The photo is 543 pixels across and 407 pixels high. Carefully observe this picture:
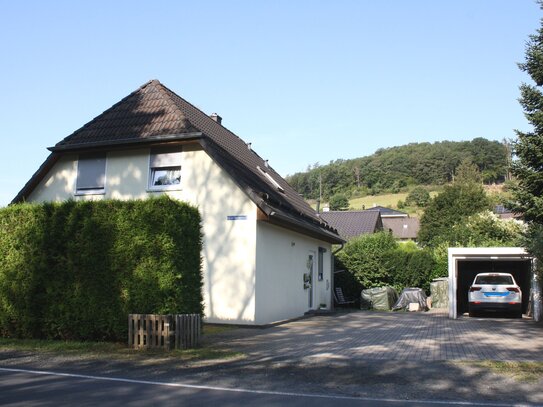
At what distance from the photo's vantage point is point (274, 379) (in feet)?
28.4

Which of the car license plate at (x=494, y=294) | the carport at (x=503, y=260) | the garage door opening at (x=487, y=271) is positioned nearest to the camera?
the carport at (x=503, y=260)

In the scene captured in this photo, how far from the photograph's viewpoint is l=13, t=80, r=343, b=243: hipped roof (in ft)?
55.3

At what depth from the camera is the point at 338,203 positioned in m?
102

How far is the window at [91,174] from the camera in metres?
18.8

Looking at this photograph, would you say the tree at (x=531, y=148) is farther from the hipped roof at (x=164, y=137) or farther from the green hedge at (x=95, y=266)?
the green hedge at (x=95, y=266)

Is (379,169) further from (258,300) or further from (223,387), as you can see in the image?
(223,387)

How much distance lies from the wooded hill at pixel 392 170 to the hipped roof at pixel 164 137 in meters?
84.0

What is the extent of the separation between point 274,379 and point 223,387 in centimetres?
101

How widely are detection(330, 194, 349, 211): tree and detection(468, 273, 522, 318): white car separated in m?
78.3

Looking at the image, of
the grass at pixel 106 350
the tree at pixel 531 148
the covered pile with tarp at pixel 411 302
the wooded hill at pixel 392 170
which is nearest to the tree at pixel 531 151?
the tree at pixel 531 148

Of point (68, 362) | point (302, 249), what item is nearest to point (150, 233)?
point (68, 362)

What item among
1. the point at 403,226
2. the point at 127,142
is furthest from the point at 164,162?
the point at 403,226

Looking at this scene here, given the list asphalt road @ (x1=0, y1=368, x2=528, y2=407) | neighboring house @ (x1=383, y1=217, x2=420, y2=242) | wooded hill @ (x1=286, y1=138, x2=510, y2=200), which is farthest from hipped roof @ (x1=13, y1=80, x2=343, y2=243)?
wooded hill @ (x1=286, y1=138, x2=510, y2=200)

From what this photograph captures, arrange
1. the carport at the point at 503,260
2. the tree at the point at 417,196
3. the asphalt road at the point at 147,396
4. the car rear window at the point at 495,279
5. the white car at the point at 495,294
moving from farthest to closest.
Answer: the tree at the point at 417,196
the car rear window at the point at 495,279
the white car at the point at 495,294
the carport at the point at 503,260
the asphalt road at the point at 147,396
